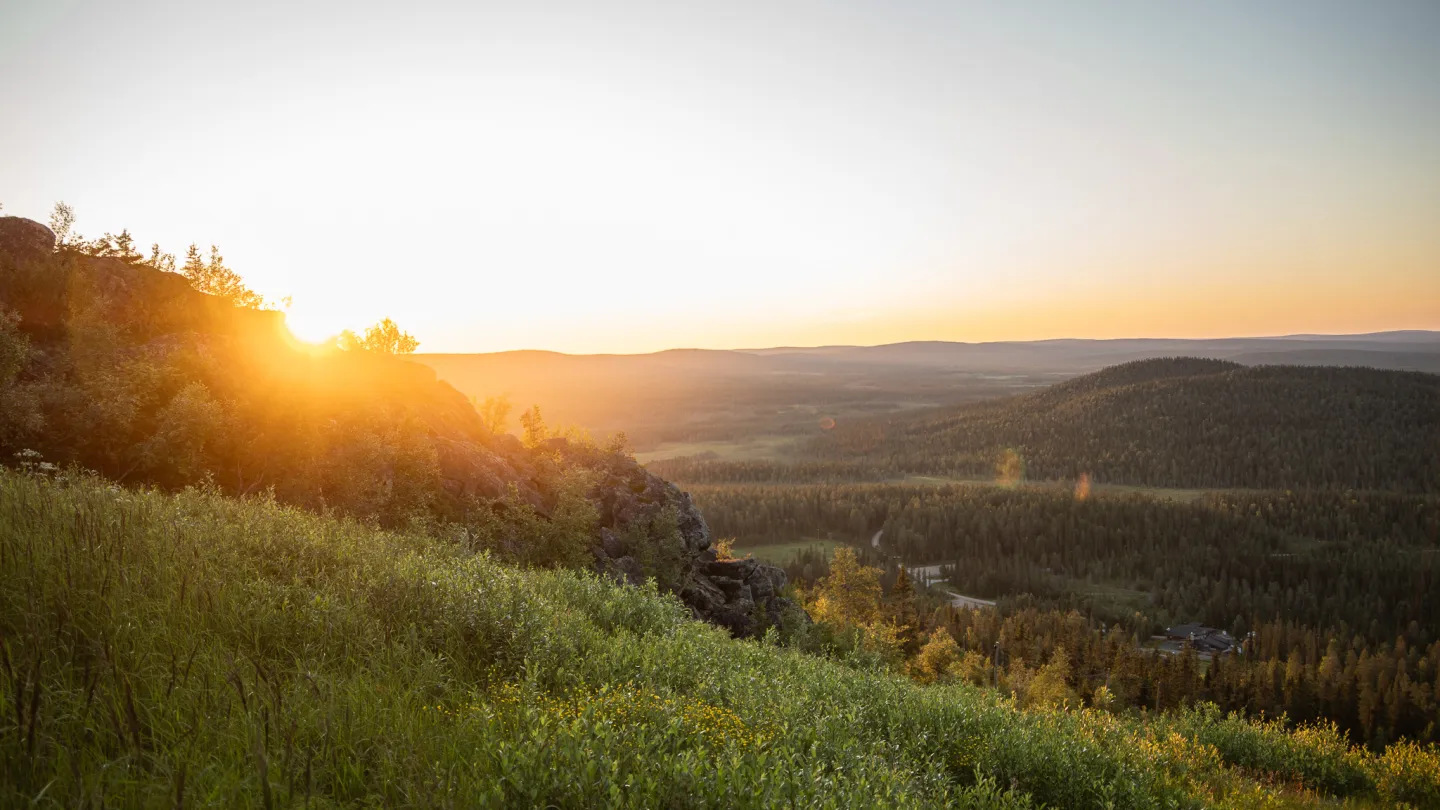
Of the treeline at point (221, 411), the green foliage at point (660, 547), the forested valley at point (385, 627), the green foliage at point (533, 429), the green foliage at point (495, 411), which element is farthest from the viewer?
the green foliage at point (495, 411)

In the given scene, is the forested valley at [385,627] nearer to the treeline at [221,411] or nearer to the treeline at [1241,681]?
the treeline at [221,411]

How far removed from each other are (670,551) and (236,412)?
94.7 feet

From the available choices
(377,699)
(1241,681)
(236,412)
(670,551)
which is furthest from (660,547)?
(1241,681)

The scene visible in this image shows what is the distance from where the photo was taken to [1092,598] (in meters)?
177

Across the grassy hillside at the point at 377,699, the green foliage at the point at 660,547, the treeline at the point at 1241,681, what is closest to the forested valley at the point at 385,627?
the grassy hillside at the point at 377,699

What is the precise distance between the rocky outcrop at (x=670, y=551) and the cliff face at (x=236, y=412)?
0.97 ft

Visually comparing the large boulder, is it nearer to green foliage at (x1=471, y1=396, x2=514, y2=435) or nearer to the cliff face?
the cliff face

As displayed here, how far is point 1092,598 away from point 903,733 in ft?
646

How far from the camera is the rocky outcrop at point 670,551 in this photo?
47.5m

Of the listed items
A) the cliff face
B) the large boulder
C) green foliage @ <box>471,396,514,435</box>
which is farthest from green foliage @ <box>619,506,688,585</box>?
the large boulder

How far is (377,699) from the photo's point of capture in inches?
274

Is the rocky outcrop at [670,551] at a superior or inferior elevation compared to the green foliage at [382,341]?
inferior

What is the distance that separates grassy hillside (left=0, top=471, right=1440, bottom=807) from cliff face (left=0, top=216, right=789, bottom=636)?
1260 centimetres

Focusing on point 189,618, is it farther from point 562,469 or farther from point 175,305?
point 562,469
